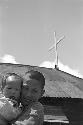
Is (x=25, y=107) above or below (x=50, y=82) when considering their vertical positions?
above

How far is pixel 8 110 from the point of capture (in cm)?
160

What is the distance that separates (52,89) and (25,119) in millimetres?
12889

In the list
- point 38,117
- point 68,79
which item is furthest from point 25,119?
point 68,79

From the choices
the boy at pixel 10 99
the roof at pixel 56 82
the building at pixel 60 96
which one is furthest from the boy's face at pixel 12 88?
the roof at pixel 56 82

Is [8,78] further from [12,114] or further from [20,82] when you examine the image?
[12,114]

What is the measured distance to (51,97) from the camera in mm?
13516

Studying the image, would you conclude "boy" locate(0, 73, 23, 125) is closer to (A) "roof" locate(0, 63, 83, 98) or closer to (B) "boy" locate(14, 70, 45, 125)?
(B) "boy" locate(14, 70, 45, 125)

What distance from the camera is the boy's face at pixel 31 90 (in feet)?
5.25

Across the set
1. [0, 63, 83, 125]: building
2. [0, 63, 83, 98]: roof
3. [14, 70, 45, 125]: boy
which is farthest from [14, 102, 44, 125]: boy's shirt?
[0, 63, 83, 98]: roof

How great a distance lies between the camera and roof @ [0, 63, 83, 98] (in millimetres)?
14328

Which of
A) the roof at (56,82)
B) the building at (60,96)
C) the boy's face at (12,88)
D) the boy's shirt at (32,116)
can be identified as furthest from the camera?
the roof at (56,82)

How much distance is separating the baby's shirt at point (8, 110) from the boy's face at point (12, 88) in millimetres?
37

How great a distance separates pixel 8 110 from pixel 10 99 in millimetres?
67

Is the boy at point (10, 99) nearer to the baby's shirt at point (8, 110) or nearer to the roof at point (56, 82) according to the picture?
the baby's shirt at point (8, 110)
